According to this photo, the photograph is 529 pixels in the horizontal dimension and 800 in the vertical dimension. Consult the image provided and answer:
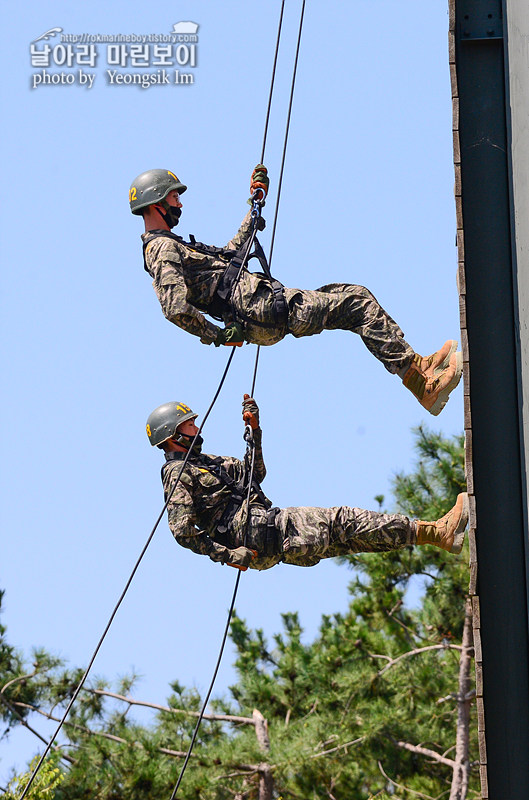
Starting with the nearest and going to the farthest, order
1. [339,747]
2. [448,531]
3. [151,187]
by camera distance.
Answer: [448,531] < [151,187] < [339,747]

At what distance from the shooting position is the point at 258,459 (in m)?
9.30

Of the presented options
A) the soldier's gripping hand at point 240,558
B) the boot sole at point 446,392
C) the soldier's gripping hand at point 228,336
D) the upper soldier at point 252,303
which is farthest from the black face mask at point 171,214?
the soldier's gripping hand at point 240,558

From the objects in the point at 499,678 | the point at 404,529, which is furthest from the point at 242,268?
the point at 499,678

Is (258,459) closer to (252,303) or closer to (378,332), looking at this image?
(252,303)

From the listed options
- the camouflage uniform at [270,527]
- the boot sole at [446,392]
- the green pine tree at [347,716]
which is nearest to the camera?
the camouflage uniform at [270,527]

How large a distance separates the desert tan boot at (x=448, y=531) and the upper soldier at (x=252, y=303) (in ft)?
2.68

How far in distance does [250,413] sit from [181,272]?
3.46 ft

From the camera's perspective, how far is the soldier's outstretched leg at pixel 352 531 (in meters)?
8.89

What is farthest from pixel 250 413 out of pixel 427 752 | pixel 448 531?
pixel 427 752

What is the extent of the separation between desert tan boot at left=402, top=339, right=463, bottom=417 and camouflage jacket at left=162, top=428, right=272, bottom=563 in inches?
42.2

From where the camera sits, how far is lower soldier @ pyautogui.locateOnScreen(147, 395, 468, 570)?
29.2 ft

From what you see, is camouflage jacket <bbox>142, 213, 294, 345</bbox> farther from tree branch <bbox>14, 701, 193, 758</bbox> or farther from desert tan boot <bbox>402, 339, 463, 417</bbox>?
tree branch <bbox>14, 701, 193, 758</bbox>

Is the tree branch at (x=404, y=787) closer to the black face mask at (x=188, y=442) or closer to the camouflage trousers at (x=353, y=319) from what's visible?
the black face mask at (x=188, y=442)

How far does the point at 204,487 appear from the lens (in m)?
9.16
